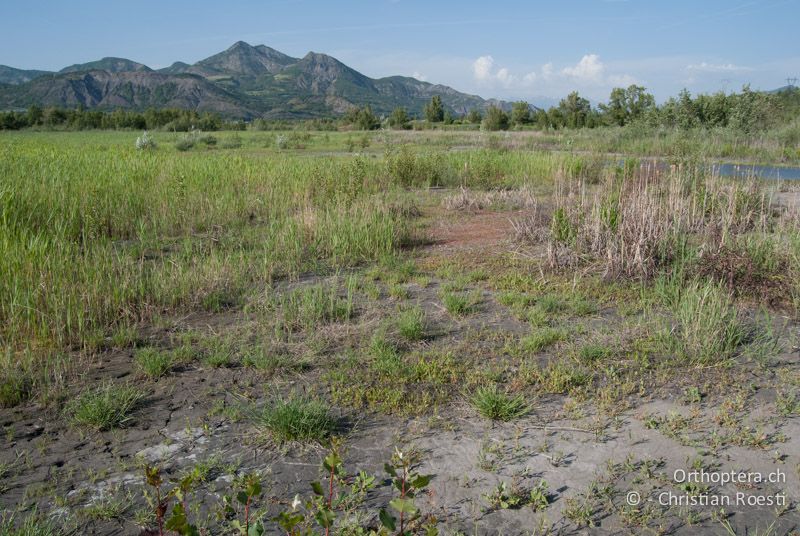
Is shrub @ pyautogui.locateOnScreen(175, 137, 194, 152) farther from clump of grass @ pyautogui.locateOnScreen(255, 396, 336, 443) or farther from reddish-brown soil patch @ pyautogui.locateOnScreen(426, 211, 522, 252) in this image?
clump of grass @ pyautogui.locateOnScreen(255, 396, 336, 443)

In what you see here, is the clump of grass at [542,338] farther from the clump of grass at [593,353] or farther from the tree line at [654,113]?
the tree line at [654,113]

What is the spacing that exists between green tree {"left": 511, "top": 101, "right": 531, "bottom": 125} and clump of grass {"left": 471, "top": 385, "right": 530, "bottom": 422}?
47.2 meters

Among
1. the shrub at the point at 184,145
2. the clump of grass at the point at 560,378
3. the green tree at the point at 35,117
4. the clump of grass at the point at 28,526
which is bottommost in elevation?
the clump of grass at the point at 28,526

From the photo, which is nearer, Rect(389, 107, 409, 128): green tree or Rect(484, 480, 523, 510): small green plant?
Rect(484, 480, 523, 510): small green plant

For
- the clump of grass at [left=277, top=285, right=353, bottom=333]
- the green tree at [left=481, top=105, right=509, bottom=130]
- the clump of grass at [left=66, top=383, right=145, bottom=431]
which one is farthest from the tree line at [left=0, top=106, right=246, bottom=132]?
the clump of grass at [left=66, top=383, right=145, bottom=431]

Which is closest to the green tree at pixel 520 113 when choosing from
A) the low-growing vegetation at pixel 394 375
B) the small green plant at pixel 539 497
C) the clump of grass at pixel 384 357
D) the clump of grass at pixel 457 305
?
the low-growing vegetation at pixel 394 375

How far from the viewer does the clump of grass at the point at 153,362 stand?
3.88 m

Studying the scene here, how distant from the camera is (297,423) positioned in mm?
3133

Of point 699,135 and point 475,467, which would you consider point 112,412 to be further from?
point 699,135

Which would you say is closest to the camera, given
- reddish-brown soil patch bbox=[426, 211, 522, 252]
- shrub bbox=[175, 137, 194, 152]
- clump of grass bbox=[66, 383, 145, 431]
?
clump of grass bbox=[66, 383, 145, 431]

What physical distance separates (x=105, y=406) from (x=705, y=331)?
412cm

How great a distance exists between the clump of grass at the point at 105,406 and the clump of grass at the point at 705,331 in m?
3.79

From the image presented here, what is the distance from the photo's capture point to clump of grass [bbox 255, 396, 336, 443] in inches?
123

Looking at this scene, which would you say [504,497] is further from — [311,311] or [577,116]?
[577,116]
